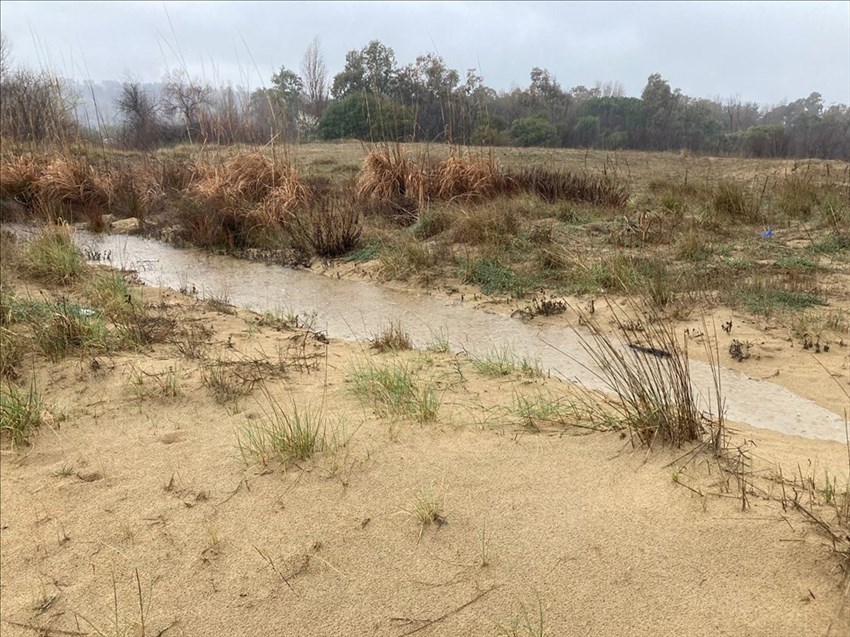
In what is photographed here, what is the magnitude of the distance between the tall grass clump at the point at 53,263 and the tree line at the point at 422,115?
401 centimetres

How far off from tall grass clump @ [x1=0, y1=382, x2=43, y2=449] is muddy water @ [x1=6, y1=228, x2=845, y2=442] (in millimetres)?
2314

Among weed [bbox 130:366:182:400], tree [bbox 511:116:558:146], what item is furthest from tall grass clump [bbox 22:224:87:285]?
tree [bbox 511:116:558:146]

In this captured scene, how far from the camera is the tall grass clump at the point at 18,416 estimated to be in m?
2.86

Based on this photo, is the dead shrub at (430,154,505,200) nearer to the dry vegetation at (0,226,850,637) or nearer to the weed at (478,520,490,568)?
the dry vegetation at (0,226,850,637)

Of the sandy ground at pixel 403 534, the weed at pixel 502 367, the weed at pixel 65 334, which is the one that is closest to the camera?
the sandy ground at pixel 403 534

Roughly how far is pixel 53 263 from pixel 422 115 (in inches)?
304

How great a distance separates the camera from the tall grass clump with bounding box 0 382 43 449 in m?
2.86

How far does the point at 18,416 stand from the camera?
2.91 metres

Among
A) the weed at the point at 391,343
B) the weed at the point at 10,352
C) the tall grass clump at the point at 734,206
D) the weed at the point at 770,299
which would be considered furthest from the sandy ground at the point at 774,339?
the weed at the point at 10,352

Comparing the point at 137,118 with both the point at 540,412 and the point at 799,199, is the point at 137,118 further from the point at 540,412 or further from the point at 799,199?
the point at 540,412

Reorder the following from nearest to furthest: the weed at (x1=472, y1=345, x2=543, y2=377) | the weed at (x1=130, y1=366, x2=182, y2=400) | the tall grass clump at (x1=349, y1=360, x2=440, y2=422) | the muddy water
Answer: the tall grass clump at (x1=349, y1=360, x2=440, y2=422) → the weed at (x1=130, y1=366, x2=182, y2=400) → the muddy water → the weed at (x1=472, y1=345, x2=543, y2=377)

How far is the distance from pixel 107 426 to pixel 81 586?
3.81 feet

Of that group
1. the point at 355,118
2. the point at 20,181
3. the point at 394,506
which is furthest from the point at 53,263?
the point at 355,118

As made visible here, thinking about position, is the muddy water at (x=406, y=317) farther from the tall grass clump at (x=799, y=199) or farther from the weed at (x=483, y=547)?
the tall grass clump at (x=799, y=199)
